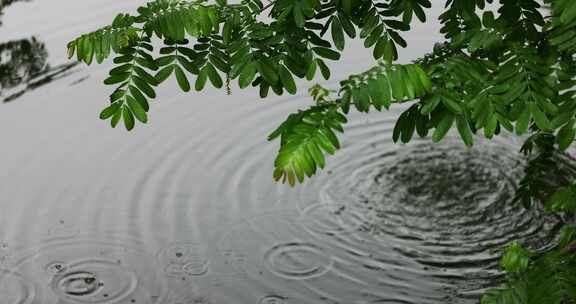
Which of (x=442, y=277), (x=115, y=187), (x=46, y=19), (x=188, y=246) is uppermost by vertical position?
(x=46, y=19)

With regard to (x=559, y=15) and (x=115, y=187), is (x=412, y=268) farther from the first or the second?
(x=559, y=15)

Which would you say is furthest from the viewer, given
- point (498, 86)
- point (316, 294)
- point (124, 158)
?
point (124, 158)

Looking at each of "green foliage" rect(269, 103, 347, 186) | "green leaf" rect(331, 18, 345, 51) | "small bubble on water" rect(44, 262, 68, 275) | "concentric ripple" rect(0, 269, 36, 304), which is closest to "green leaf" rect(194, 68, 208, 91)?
"green foliage" rect(269, 103, 347, 186)

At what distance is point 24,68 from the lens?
32.9ft

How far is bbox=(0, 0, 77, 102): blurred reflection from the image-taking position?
9617mm

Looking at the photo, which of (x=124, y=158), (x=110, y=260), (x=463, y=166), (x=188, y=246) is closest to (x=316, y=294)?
(x=188, y=246)

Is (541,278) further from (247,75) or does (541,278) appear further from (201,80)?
(201,80)

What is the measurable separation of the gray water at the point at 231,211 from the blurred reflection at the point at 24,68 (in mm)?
183

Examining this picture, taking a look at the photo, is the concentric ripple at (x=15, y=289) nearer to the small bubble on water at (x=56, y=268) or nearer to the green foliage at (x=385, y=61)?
the small bubble on water at (x=56, y=268)

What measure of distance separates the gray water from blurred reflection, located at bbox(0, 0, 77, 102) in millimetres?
183

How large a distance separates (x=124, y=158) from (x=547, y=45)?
519cm

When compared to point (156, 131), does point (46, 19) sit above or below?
above

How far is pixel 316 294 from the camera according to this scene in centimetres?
642

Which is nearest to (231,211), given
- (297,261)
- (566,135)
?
(297,261)
